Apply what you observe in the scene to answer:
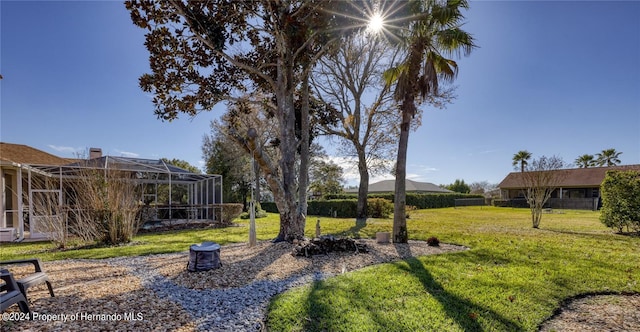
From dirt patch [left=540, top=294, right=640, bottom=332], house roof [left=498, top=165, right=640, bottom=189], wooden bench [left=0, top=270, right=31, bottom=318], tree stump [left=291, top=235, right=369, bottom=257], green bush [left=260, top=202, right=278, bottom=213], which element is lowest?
green bush [left=260, top=202, right=278, bottom=213]

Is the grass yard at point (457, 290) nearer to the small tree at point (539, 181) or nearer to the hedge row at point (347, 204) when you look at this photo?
the small tree at point (539, 181)

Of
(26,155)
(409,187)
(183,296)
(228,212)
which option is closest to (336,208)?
(228,212)

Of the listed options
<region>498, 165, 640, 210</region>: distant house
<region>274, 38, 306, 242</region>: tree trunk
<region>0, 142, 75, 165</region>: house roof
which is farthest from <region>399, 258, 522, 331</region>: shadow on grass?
<region>498, 165, 640, 210</region>: distant house

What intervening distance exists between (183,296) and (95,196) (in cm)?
708

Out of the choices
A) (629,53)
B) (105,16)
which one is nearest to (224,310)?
(105,16)

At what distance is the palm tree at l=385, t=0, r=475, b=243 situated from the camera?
8.49 meters

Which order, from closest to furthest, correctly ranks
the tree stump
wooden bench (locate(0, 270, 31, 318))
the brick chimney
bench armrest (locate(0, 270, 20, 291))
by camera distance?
1. wooden bench (locate(0, 270, 31, 318))
2. bench armrest (locate(0, 270, 20, 291))
3. the tree stump
4. the brick chimney

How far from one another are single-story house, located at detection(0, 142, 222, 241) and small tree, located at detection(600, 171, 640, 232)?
1768 cm

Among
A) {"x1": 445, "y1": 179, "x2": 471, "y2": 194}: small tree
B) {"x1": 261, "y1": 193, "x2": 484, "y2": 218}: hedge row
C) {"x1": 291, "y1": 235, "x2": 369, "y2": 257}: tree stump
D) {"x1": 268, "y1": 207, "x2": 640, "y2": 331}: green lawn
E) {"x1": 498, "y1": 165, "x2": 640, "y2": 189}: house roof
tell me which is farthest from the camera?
{"x1": 445, "y1": 179, "x2": 471, "y2": 194}: small tree

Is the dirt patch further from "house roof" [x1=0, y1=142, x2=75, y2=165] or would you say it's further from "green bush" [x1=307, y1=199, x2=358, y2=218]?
"house roof" [x1=0, y1=142, x2=75, y2=165]

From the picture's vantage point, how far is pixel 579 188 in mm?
32281

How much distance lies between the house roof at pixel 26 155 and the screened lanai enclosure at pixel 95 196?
98cm

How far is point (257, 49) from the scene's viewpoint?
9570mm

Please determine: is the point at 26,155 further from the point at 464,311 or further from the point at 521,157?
the point at 521,157
